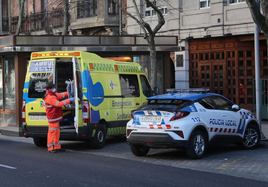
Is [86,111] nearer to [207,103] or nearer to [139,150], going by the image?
[139,150]

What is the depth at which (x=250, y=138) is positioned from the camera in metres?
12.0

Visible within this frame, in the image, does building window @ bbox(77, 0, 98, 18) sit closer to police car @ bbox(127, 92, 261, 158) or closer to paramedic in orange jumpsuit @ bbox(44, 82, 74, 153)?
paramedic in orange jumpsuit @ bbox(44, 82, 74, 153)

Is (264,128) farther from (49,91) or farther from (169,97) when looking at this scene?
(49,91)

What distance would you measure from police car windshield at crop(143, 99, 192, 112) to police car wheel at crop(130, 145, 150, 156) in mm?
946

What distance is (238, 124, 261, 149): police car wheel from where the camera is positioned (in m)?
12.0

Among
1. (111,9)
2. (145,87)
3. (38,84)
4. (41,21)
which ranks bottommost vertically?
(145,87)

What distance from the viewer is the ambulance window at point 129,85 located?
1360cm

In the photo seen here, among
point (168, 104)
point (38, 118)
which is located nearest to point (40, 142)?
point (38, 118)

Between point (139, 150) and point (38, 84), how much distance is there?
3435 mm

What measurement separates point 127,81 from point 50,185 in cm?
641

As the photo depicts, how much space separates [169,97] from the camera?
10.8 meters

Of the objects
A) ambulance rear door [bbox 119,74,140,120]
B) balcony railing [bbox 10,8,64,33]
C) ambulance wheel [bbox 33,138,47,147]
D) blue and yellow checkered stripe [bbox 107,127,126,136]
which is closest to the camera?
blue and yellow checkered stripe [bbox 107,127,126,136]

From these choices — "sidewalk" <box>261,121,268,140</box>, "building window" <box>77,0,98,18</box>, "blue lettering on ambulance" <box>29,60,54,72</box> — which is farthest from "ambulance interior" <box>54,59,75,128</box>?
"building window" <box>77,0,98,18</box>

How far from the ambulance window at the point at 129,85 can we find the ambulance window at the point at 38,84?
2111mm
